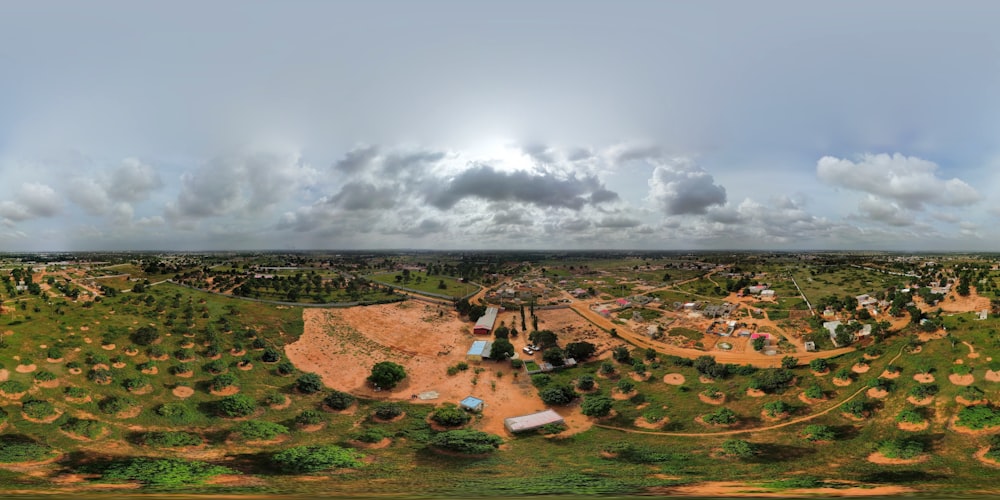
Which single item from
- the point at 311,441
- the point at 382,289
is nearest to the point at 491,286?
the point at 382,289

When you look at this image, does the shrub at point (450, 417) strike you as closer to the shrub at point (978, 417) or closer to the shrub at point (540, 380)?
the shrub at point (540, 380)

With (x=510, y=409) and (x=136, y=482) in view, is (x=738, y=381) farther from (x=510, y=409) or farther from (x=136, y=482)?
(x=136, y=482)

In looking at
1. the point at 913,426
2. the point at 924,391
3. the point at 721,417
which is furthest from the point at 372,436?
the point at 924,391

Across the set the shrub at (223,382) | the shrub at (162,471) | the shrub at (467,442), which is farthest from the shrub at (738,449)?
the shrub at (223,382)

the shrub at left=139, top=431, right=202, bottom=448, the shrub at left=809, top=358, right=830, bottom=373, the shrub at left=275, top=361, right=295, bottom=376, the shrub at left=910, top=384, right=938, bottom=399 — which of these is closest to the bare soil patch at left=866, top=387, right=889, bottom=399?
the shrub at left=910, top=384, right=938, bottom=399

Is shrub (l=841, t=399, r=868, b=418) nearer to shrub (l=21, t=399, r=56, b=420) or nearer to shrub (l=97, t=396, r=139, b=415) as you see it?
shrub (l=97, t=396, r=139, b=415)

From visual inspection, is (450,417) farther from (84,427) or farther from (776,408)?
(776,408)
